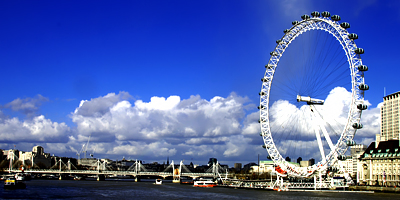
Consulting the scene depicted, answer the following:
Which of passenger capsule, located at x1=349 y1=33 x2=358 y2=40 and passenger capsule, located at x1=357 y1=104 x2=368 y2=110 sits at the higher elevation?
passenger capsule, located at x1=349 y1=33 x2=358 y2=40

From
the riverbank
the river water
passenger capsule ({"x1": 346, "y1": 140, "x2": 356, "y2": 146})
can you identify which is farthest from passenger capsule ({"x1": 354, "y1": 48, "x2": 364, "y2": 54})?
the riverbank

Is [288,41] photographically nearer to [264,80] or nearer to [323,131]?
[264,80]

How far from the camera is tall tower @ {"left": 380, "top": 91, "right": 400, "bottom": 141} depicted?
177 m

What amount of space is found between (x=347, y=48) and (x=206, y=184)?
71.5 m

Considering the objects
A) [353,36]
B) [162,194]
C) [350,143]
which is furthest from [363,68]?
[162,194]

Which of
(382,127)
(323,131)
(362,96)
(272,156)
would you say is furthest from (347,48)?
(382,127)

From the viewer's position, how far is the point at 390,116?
591 ft

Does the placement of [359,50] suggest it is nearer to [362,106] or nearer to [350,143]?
[362,106]

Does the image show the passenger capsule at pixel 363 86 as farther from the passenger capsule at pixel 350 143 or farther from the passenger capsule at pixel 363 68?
the passenger capsule at pixel 350 143

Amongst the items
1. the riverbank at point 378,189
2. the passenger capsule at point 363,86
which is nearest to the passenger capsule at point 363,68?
the passenger capsule at point 363,86

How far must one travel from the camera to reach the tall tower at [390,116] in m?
177

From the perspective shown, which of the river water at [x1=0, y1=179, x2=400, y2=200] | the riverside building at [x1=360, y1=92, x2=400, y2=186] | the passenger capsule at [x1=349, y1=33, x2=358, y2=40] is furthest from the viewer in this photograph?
the riverside building at [x1=360, y1=92, x2=400, y2=186]

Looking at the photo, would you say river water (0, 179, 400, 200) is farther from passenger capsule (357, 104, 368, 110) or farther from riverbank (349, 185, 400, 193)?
passenger capsule (357, 104, 368, 110)

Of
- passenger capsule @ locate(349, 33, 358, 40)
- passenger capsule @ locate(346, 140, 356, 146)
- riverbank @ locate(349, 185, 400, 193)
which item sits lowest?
riverbank @ locate(349, 185, 400, 193)
